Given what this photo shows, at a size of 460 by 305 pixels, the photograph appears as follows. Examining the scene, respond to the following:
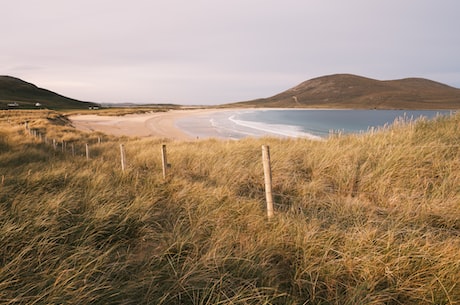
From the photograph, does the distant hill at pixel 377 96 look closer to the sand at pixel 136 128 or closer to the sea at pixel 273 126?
the sea at pixel 273 126

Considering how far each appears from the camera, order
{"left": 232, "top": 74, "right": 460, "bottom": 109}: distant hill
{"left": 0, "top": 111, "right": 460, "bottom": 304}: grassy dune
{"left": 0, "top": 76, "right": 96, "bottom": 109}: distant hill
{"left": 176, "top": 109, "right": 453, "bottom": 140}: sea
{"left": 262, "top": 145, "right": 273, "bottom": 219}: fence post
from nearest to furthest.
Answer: {"left": 0, "top": 111, "right": 460, "bottom": 304}: grassy dune → {"left": 262, "top": 145, "right": 273, "bottom": 219}: fence post → {"left": 176, "top": 109, "right": 453, "bottom": 140}: sea → {"left": 0, "top": 76, "right": 96, "bottom": 109}: distant hill → {"left": 232, "top": 74, "right": 460, "bottom": 109}: distant hill

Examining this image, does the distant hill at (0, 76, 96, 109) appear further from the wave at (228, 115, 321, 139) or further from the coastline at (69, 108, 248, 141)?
the wave at (228, 115, 321, 139)

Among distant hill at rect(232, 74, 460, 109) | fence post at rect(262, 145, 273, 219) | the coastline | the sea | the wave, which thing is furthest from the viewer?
distant hill at rect(232, 74, 460, 109)

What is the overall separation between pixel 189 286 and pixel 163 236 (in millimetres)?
927

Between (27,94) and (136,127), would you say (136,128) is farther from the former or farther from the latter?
Answer: (27,94)

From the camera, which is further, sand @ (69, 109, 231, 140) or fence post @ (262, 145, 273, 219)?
sand @ (69, 109, 231, 140)

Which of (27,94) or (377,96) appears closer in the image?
(27,94)

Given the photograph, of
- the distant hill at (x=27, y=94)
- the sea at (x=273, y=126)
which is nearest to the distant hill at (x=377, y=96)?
the sea at (x=273, y=126)

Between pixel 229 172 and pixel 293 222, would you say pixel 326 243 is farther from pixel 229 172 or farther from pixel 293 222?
pixel 229 172

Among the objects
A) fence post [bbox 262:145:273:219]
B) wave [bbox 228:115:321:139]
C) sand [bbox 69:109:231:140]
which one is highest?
fence post [bbox 262:145:273:219]

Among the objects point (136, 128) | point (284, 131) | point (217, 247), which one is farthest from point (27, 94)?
point (217, 247)

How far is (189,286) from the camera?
2.33m

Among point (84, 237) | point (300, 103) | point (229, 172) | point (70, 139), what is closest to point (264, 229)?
point (84, 237)

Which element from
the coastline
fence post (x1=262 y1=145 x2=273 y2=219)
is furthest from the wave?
fence post (x1=262 y1=145 x2=273 y2=219)
